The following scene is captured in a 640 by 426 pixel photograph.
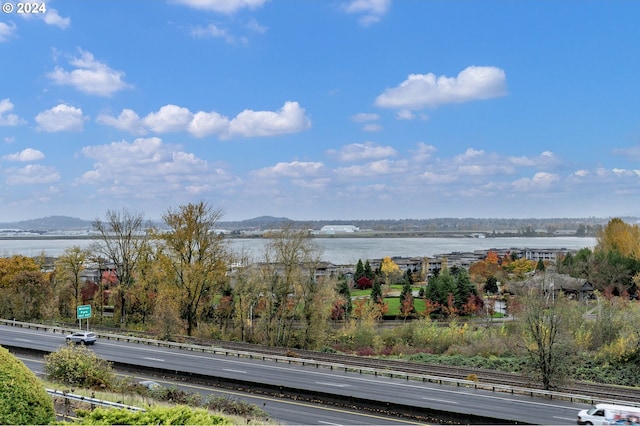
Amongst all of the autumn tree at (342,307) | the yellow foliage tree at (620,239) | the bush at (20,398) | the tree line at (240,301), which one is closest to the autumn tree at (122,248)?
the tree line at (240,301)

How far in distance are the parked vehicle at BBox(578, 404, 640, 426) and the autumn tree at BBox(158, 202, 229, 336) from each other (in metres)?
31.4

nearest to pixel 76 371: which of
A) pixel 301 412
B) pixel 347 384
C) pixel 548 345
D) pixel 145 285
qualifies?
pixel 301 412

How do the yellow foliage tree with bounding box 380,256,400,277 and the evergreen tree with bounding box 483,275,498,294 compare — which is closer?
the evergreen tree with bounding box 483,275,498,294

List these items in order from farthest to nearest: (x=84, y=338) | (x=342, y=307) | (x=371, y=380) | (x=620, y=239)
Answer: (x=620, y=239), (x=342, y=307), (x=84, y=338), (x=371, y=380)

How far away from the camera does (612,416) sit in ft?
59.7

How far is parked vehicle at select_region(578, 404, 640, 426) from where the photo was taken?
18.0 meters

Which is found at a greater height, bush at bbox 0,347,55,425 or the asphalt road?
bush at bbox 0,347,55,425

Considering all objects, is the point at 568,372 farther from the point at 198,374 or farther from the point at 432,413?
the point at 198,374

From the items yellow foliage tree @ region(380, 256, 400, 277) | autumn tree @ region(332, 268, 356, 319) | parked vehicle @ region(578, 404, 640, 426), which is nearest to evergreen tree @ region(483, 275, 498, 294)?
yellow foliage tree @ region(380, 256, 400, 277)

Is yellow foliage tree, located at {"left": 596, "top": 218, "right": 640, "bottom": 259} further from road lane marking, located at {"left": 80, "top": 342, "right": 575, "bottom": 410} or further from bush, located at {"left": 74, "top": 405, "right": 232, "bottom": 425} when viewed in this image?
bush, located at {"left": 74, "top": 405, "right": 232, "bottom": 425}

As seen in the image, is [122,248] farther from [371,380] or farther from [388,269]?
[388,269]

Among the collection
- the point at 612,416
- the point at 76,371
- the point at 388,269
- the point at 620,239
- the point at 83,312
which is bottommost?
the point at 612,416

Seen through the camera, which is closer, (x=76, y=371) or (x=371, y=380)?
(x=76, y=371)

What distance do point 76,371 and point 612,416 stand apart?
1907cm
